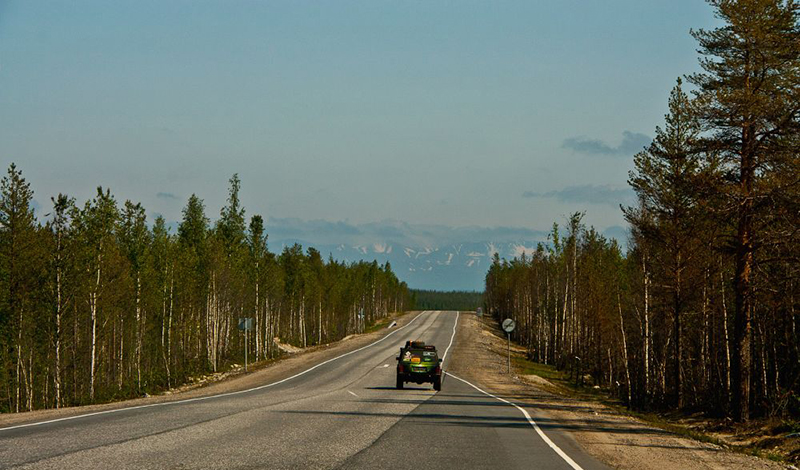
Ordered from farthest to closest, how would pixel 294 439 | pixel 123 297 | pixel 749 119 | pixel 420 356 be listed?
pixel 123 297 → pixel 420 356 → pixel 749 119 → pixel 294 439

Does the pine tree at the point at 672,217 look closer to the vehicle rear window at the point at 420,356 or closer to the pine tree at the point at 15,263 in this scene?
the vehicle rear window at the point at 420,356

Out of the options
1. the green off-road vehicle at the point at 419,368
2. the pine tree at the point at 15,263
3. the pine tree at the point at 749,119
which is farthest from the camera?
the pine tree at the point at 15,263

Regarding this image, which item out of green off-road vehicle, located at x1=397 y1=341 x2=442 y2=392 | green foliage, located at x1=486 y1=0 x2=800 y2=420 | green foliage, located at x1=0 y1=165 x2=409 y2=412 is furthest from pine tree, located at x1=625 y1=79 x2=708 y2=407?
green foliage, located at x1=0 y1=165 x2=409 y2=412

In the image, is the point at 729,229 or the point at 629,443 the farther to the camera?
the point at 729,229

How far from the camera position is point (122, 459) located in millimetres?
10672

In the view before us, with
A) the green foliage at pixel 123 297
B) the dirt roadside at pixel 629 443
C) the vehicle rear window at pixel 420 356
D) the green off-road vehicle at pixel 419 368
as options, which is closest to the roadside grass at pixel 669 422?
the dirt roadside at pixel 629 443

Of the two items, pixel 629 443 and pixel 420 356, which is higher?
pixel 420 356

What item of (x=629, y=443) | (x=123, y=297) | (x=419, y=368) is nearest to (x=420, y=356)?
(x=419, y=368)

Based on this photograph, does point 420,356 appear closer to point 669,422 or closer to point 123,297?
point 669,422

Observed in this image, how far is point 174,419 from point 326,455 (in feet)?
20.1

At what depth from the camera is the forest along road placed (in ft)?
36.0

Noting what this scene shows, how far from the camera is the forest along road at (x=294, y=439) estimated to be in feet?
36.0

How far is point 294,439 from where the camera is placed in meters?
13.7

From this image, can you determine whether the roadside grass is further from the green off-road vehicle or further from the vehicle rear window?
the vehicle rear window
